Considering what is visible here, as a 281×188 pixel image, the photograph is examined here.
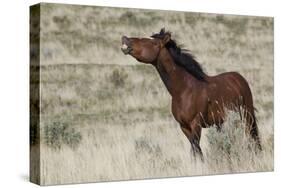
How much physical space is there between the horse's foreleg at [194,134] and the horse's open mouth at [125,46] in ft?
4.35

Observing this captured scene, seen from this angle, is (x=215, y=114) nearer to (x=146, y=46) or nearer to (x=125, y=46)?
(x=146, y=46)

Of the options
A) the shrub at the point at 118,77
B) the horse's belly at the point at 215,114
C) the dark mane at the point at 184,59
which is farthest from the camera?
the horse's belly at the point at 215,114

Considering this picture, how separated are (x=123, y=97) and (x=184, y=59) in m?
1.16

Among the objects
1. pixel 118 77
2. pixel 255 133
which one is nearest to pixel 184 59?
pixel 118 77

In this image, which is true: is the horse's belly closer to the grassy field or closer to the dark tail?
the grassy field

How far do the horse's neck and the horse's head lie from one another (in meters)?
0.10

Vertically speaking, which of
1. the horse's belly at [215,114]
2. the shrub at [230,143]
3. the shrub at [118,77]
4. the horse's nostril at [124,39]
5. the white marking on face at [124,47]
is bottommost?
the shrub at [230,143]

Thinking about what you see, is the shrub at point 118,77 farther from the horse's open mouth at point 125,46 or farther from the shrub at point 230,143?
the shrub at point 230,143

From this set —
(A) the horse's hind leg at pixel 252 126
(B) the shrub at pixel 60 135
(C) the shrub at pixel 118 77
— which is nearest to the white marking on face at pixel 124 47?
(C) the shrub at pixel 118 77

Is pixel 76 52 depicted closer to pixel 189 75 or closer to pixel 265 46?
pixel 189 75

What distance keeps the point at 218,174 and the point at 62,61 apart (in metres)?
2.89

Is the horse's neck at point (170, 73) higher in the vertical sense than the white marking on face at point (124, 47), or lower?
lower

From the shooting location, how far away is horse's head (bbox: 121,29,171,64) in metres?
10.2

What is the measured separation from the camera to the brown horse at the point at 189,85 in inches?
410
